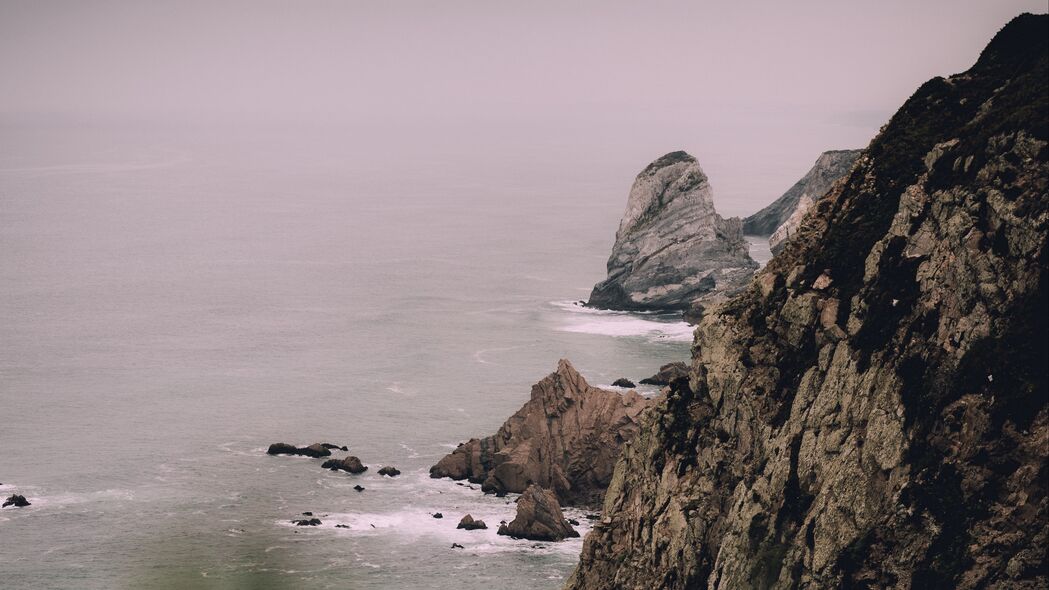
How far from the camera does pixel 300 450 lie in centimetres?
13125

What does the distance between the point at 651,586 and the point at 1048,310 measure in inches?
783

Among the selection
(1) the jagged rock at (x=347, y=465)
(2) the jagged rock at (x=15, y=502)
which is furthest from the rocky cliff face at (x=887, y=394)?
(2) the jagged rock at (x=15, y=502)

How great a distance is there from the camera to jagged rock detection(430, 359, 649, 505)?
392ft

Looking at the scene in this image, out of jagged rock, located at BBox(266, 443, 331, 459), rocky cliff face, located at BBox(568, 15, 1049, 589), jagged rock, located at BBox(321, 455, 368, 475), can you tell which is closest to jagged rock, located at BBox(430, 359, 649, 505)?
jagged rock, located at BBox(321, 455, 368, 475)

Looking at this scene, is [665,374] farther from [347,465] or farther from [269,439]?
[269,439]

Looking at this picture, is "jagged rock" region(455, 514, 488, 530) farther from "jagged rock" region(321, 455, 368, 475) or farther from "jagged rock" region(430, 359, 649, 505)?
"jagged rock" region(321, 455, 368, 475)

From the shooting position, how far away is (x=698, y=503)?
193 feet

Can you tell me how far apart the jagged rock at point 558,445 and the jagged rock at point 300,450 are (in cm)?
1135

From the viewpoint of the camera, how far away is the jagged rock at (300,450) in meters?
130

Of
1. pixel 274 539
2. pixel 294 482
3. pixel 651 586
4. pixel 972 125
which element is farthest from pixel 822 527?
pixel 294 482

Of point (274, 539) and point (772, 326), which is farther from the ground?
point (772, 326)

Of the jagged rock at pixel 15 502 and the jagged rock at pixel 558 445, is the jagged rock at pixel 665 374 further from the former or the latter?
the jagged rock at pixel 15 502

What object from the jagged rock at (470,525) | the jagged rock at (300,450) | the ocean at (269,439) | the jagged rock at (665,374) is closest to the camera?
the ocean at (269,439)

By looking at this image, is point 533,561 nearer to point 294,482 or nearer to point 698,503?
point 294,482
